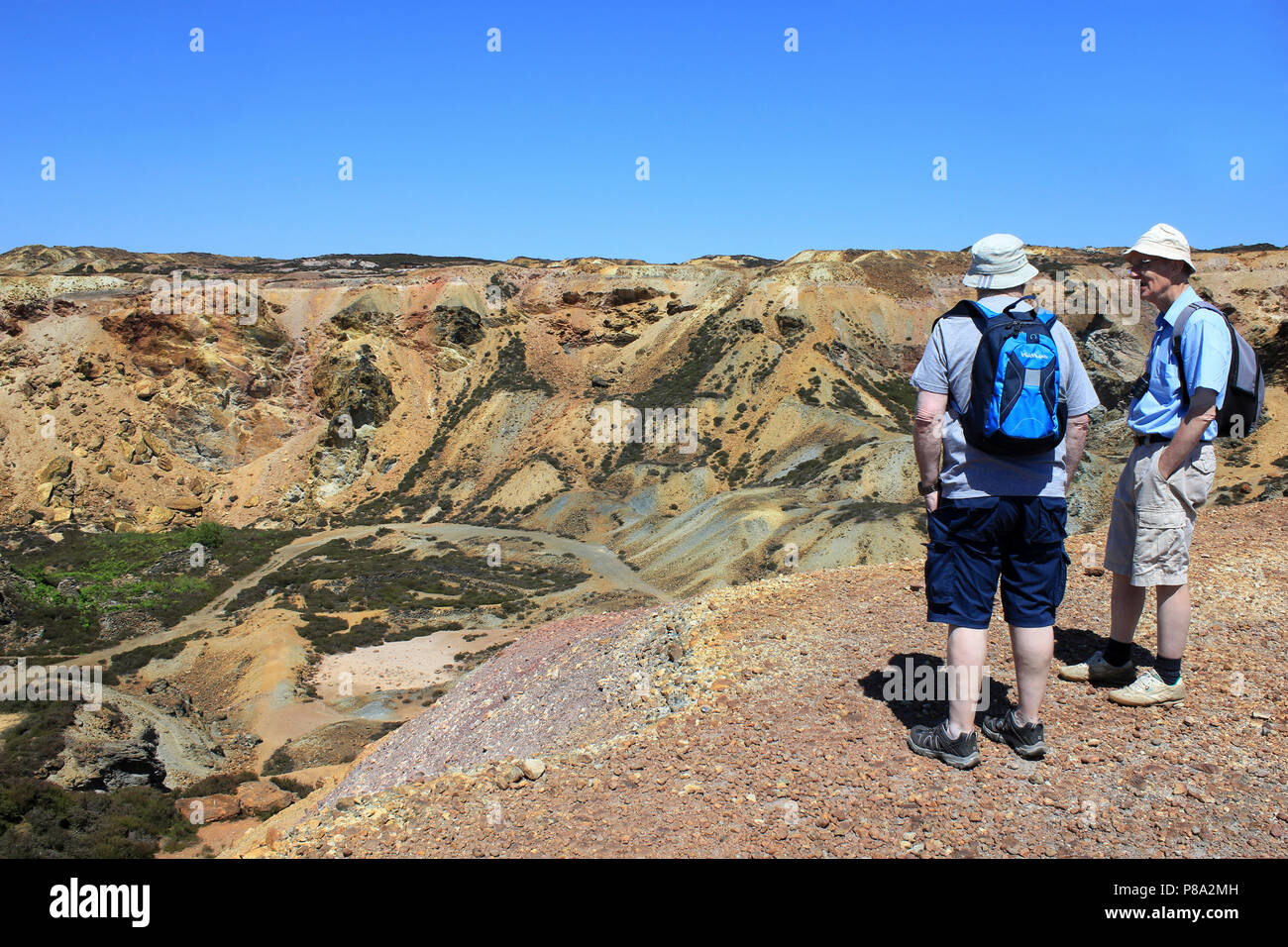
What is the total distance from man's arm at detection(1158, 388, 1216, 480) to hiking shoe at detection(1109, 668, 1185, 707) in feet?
4.41

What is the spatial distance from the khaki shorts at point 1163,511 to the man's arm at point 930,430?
1.61 metres

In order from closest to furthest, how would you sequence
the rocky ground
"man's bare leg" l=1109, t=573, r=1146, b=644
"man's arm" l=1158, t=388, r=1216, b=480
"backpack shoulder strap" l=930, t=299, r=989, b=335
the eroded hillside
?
1. the rocky ground
2. "backpack shoulder strap" l=930, t=299, r=989, b=335
3. "man's arm" l=1158, t=388, r=1216, b=480
4. "man's bare leg" l=1109, t=573, r=1146, b=644
5. the eroded hillside

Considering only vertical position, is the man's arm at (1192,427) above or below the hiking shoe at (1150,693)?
above

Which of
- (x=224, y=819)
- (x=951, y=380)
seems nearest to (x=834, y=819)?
(x=951, y=380)

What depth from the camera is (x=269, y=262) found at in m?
77.7

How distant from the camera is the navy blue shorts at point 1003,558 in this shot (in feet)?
13.3

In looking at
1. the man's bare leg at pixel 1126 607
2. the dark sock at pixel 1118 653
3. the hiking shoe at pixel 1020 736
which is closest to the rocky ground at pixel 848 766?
the hiking shoe at pixel 1020 736

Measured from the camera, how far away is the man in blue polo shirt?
4422 mm

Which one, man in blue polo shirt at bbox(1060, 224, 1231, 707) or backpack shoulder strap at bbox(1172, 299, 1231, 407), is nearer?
man in blue polo shirt at bbox(1060, 224, 1231, 707)

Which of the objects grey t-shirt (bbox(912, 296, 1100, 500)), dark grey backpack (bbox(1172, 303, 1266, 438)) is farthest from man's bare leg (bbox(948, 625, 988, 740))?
dark grey backpack (bbox(1172, 303, 1266, 438))

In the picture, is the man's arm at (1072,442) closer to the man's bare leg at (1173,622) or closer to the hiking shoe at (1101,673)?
the man's bare leg at (1173,622)

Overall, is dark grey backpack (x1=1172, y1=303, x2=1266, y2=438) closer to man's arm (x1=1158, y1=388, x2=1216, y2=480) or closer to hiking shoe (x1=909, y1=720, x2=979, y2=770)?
man's arm (x1=1158, y1=388, x2=1216, y2=480)

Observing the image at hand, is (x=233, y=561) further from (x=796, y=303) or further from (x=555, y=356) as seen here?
(x=796, y=303)

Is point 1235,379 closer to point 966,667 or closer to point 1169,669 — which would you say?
point 1169,669
